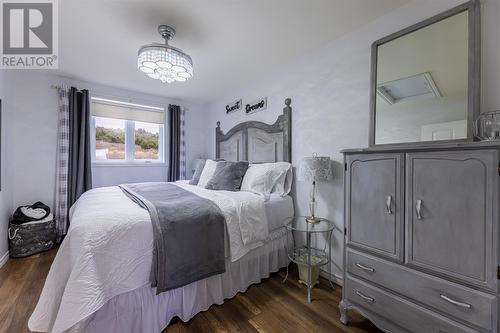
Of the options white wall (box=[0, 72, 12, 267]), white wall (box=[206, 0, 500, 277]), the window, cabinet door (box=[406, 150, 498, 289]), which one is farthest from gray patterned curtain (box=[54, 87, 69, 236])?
cabinet door (box=[406, 150, 498, 289])

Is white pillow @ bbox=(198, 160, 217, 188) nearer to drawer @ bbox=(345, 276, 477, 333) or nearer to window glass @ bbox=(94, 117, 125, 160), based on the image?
window glass @ bbox=(94, 117, 125, 160)

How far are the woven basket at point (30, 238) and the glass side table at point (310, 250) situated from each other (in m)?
3.06

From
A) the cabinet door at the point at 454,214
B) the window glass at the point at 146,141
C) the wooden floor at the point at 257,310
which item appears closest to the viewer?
the cabinet door at the point at 454,214

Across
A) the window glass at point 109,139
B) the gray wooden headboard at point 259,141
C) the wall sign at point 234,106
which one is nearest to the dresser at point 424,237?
the gray wooden headboard at point 259,141

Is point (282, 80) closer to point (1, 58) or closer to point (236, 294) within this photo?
point (236, 294)

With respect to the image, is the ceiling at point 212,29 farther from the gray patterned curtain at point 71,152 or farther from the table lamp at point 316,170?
the table lamp at point 316,170

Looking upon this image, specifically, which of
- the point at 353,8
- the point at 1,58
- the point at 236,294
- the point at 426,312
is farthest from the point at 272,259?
the point at 1,58

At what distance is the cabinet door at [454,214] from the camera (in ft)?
3.33

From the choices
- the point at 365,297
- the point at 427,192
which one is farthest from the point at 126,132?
the point at 427,192

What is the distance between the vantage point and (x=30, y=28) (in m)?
1.96

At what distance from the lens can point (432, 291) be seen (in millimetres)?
1173

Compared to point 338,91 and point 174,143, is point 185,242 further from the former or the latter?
point 174,143

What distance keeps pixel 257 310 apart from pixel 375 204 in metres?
1.22

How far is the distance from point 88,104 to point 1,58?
990 mm
